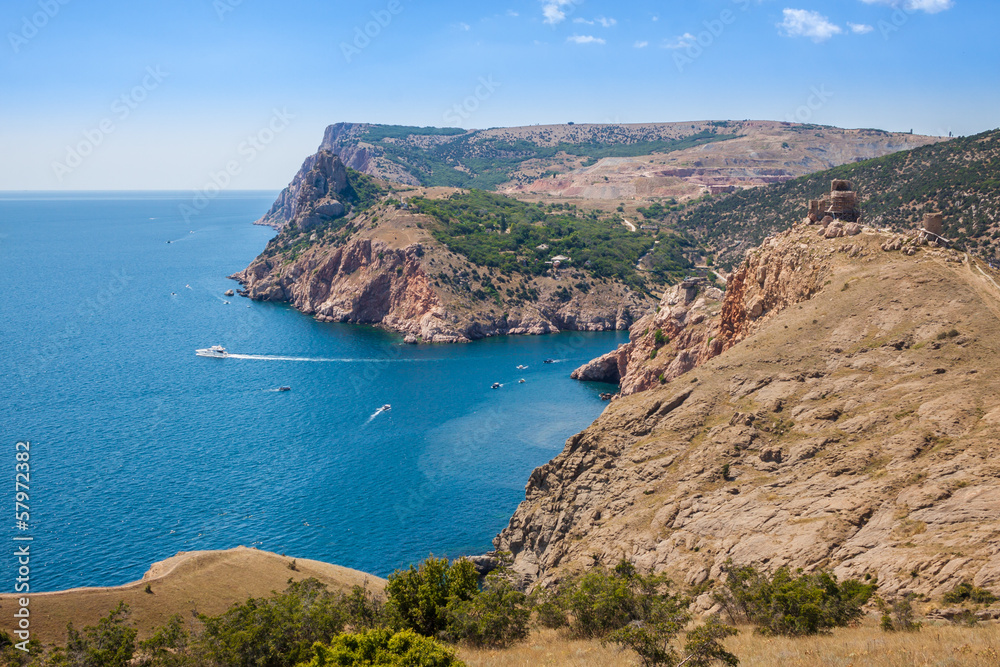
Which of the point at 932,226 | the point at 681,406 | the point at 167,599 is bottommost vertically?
the point at 167,599

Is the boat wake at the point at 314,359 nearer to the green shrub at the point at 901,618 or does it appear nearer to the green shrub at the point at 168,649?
the green shrub at the point at 168,649

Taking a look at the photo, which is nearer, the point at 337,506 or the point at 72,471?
the point at 337,506

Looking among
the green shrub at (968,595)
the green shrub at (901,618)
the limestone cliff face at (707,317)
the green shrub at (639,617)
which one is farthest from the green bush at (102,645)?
the limestone cliff face at (707,317)

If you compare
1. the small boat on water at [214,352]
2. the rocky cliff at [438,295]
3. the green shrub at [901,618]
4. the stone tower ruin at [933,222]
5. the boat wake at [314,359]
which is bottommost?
the boat wake at [314,359]

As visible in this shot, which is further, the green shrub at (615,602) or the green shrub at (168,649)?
the green shrub at (168,649)

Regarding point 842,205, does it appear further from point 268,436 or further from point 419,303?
point 419,303

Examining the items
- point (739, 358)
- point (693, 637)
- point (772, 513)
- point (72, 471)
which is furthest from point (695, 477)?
point (72, 471)

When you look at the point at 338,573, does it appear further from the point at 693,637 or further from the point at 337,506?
the point at 693,637

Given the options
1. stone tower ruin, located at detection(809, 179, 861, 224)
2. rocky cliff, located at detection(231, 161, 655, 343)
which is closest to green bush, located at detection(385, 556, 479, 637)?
stone tower ruin, located at detection(809, 179, 861, 224)
